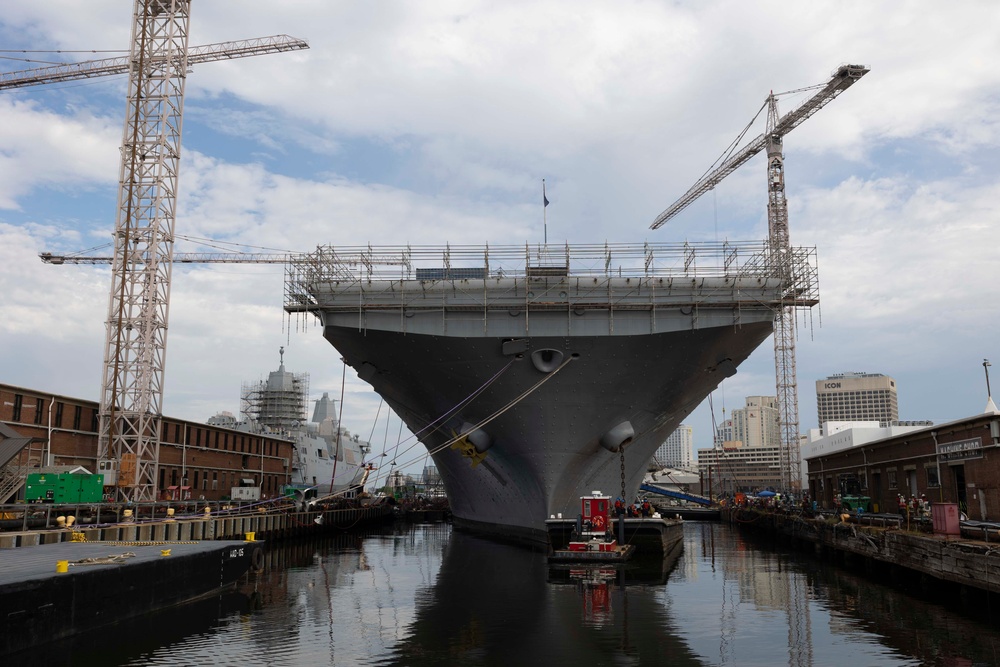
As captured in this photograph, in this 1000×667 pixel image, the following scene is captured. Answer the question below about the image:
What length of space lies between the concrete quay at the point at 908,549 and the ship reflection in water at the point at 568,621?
29.1 inches

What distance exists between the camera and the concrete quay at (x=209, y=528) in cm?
1910

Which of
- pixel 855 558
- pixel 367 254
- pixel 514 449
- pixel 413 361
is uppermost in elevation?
pixel 367 254

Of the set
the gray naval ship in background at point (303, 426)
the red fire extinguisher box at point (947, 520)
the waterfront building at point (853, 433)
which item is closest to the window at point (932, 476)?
the red fire extinguisher box at point (947, 520)

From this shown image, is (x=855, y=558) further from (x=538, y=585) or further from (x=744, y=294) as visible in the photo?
(x=538, y=585)

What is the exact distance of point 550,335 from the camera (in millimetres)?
20422

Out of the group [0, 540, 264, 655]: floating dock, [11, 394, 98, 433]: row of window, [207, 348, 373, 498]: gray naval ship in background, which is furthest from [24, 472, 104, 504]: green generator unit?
[207, 348, 373, 498]: gray naval ship in background

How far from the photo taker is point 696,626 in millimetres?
13594

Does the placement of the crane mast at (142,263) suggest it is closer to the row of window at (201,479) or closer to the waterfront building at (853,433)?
the row of window at (201,479)

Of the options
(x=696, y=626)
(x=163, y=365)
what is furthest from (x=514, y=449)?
(x=163, y=365)

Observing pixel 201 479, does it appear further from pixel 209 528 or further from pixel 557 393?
pixel 557 393

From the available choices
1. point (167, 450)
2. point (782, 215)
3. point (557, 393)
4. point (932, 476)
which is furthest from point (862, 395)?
point (557, 393)

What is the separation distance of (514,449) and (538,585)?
5.36 meters

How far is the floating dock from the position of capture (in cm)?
1084

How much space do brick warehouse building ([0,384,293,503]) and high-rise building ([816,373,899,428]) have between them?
14941 cm
